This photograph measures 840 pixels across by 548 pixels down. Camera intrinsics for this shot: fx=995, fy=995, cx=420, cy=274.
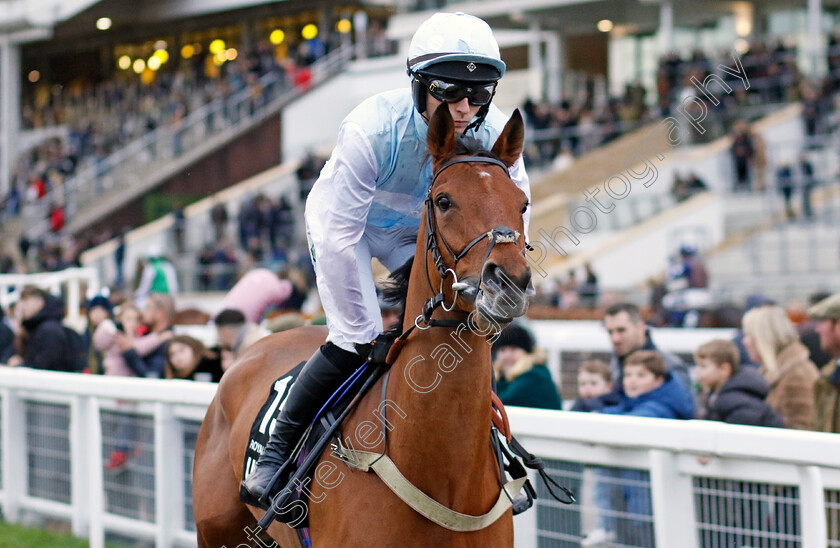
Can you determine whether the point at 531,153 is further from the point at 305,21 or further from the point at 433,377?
the point at 433,377

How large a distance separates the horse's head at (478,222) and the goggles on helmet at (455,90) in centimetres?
16

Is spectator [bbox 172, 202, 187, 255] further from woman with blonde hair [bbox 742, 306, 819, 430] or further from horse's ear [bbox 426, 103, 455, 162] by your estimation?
horse's ear [bbox 426, 103, 455, 162]

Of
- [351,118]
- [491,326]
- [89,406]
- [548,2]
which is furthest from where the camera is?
[548,2]

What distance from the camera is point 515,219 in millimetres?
2574

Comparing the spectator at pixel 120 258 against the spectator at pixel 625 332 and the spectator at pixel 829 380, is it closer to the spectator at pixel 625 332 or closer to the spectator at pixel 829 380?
the spectator at pixel 625 332

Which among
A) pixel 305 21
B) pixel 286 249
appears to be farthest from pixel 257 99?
pixel 286 249

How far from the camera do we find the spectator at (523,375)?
484cm

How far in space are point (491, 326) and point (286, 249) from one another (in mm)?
16632

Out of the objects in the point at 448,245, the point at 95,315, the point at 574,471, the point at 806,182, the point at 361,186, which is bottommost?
the point at 574,471

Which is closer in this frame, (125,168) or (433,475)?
(433,475)

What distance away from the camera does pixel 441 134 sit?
9.02ft

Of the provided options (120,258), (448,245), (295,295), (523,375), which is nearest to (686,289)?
(295,295)

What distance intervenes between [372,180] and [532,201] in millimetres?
15840

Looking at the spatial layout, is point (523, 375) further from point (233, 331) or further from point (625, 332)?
point (233, 331)
